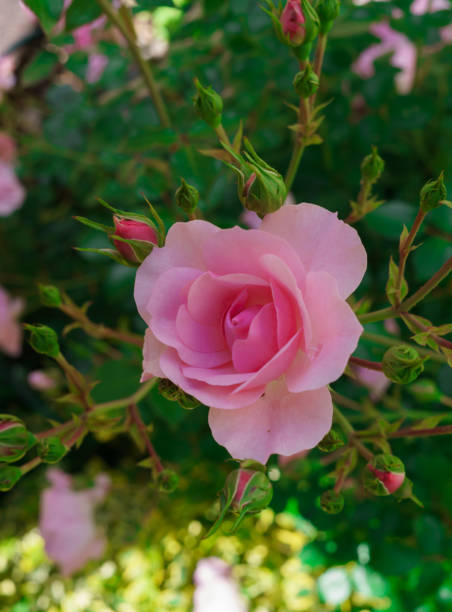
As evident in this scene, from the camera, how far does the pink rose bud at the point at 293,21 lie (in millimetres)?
370

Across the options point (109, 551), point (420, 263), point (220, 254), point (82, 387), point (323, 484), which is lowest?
point (109, 551)

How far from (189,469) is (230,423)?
730 millimetres

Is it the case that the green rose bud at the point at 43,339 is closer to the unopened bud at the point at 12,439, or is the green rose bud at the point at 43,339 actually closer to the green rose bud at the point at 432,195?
the unopened bud at the point at 12,439

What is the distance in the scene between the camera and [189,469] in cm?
99

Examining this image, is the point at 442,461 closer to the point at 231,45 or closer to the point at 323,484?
the point at 323,484

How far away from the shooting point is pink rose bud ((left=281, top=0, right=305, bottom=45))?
37 cm

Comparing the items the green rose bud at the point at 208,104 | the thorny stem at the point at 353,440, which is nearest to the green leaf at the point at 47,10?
the green rose bud at the point at 208,104

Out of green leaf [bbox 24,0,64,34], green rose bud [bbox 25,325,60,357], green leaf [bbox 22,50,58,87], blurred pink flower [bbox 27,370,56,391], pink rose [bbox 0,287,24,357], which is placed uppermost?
green leaf [bbox 24,0,64,34]

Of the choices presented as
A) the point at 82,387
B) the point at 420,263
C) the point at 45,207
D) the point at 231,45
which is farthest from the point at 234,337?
the point at 45,207

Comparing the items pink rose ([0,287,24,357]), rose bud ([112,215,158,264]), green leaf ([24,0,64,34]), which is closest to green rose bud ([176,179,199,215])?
rose bud ([112,215,158,264])

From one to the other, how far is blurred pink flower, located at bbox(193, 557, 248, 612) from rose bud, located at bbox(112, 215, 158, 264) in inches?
28.3

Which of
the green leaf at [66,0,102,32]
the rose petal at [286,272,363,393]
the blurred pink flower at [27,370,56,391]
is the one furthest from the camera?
the blurred pink flower at [27,370,56,391]

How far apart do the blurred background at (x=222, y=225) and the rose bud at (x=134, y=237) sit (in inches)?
6.4

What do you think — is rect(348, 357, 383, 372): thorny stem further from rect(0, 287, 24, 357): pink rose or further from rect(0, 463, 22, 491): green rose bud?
rect(0, 287, 24, 357): pink rose
